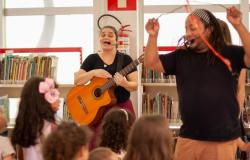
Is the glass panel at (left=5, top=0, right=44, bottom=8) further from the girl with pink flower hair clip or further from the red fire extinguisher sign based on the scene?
the girl with pink flower hair clip

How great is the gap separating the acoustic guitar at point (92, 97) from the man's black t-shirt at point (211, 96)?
1.32 metres

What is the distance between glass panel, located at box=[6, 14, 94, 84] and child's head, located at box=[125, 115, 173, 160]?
287 centimetres

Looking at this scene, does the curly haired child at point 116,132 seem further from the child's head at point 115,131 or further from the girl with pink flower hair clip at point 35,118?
the girl with pink flower hair clip at point 35,118

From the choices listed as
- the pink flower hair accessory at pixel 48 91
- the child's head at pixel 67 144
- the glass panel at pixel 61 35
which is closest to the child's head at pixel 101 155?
the child's head at pixel 67 144

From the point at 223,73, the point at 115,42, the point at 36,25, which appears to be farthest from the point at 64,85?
the point at 223,73

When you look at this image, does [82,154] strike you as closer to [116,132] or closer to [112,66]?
[116,132]

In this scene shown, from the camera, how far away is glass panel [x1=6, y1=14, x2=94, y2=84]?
4.85 metres

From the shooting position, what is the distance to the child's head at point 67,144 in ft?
6.49

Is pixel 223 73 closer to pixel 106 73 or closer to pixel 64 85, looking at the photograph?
pixel 106 73

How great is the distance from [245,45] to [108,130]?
0.94 m

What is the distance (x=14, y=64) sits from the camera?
14.9 ft

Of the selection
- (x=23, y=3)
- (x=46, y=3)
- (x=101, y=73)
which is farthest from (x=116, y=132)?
(x=23, y=3)

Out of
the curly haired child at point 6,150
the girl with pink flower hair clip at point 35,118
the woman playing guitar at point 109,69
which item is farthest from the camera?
the woman playing guitar at point 109,69

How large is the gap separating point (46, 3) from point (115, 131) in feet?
9.00
